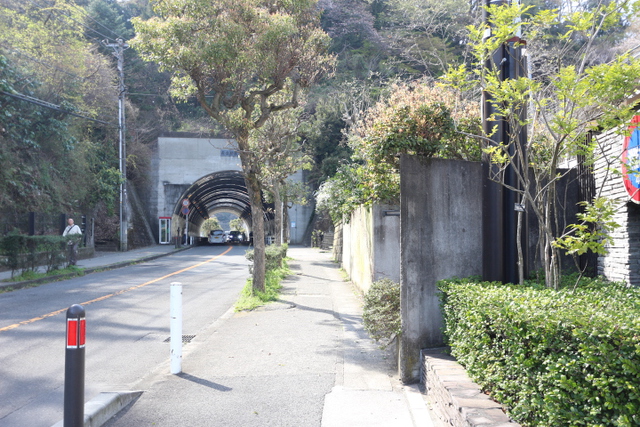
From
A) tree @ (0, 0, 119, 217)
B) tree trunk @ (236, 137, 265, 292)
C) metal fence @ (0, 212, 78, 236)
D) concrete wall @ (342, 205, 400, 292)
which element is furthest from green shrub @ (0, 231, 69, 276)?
concrete wall @ (342, 205, 400, 292)

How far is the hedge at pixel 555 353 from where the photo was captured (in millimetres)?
2771

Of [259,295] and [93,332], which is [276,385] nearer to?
[93,332]

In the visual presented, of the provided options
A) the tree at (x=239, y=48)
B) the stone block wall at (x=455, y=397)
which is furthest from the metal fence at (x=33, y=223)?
the stone block wall at (x=455, y=397)

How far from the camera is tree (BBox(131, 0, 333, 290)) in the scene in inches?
437

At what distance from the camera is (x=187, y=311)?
1110cm

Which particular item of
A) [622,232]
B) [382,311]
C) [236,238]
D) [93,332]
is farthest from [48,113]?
[236,238]

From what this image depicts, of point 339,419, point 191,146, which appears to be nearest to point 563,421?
point 339,419

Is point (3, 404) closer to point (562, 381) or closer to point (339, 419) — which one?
point (339, 419)

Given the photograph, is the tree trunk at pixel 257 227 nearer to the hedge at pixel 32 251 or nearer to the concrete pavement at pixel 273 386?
the concrete pavement at pixel 273 386

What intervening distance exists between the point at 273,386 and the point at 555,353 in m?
3.25

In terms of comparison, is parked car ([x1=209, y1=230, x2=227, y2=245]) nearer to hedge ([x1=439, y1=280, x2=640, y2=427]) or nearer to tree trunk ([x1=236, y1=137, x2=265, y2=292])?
tree trunk ([x1=236, y1=137, x2=265, y2=292])

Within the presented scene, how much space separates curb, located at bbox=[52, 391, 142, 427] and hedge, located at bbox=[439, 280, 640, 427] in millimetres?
3222

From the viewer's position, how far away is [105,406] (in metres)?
4.80

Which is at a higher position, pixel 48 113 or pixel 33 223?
pixel 48 113
